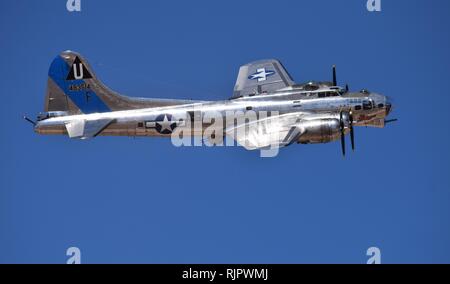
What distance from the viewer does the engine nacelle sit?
34.3 meters

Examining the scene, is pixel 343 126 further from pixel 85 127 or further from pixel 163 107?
pixel 85 127

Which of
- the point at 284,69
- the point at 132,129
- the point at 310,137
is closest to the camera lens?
the point at 310,137

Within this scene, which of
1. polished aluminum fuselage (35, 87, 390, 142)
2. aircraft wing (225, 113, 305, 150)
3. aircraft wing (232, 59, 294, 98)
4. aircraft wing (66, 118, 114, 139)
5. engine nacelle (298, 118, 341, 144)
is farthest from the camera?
aircraft wing (232, 59, 294, 98)

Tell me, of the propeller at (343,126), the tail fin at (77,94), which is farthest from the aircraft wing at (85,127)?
the propeller at (343,126)

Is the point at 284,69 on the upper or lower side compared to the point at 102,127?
upper

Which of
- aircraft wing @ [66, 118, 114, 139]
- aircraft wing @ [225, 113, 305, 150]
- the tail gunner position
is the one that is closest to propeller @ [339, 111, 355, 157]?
the tail gunner position

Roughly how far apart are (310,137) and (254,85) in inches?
229

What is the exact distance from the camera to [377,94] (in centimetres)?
3772

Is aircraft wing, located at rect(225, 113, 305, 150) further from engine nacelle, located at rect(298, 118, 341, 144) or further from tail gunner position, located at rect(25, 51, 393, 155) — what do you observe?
engine nacelle, located at rect(298, 118, 341, 144)

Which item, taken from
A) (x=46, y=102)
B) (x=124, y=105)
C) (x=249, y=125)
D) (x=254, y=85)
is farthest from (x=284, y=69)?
(x=46, y=102)

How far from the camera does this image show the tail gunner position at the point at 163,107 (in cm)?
3650

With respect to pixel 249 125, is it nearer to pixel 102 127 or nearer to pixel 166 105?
pixel 166 105

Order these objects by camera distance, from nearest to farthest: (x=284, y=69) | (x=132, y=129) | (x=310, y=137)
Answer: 1. (x=310, y=137)
2. (x=132, y=129)
3. (x=284, y=69)

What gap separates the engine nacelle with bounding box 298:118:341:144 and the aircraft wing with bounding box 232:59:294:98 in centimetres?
477
